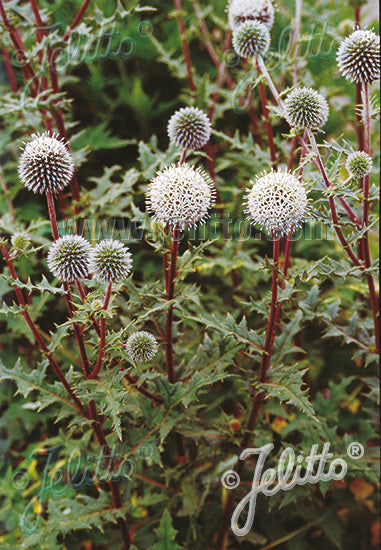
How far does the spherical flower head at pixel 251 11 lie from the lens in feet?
7.09

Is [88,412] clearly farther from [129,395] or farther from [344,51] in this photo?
[344,51]

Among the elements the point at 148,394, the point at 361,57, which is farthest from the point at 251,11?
the point at 148,394

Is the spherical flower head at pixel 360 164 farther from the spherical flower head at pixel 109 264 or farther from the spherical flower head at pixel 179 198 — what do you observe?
the spherical flower head at pixel 109 264

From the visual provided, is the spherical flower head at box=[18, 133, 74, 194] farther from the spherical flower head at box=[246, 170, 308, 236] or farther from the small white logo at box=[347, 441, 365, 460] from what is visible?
the small white logo at box=[347, 441, 365, 460]

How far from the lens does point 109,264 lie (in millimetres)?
1608

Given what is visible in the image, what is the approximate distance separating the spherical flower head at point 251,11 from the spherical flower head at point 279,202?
96 cm

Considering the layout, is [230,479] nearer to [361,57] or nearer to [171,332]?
[171,332]

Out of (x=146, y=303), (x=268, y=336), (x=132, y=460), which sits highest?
(x=146, y=303)

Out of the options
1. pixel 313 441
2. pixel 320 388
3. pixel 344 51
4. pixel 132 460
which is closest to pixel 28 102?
pixel 344 51

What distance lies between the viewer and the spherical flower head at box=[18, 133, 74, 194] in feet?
5.37

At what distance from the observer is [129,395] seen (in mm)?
2006

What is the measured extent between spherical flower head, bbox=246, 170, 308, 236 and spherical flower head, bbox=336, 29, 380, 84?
1.73ft

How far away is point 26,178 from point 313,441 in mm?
1509

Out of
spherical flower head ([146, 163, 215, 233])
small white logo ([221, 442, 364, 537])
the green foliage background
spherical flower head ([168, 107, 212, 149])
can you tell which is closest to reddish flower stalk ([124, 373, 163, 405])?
the green foliage background
